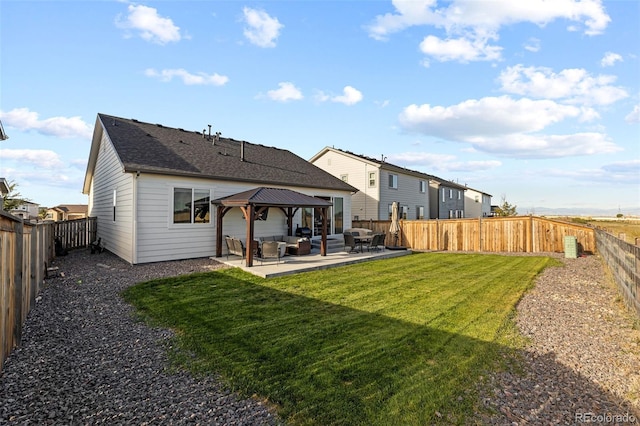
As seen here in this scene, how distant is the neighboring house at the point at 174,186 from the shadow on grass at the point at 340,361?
5.19 metres

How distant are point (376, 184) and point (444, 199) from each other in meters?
14.8

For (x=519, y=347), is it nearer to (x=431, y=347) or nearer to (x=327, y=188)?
(x=431, y=347)

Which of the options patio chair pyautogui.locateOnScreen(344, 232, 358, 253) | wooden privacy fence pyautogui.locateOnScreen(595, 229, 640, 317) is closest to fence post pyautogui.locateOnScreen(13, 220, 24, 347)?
wooden privacy fence pyautogui.locateOnScreen(595, 229, 640, 317)

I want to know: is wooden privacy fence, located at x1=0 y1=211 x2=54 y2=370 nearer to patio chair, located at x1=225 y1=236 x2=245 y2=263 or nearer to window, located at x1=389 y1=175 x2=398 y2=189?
patio chair, located at x1=225 y1=236 x2=245 y2=263

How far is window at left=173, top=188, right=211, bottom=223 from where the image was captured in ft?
36.6

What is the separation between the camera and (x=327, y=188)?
1603 centimetres

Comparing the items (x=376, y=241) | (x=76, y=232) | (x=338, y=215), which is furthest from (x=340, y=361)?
(x=76, y=232)

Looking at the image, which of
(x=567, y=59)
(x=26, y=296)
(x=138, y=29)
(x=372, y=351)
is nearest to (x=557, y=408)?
(x=372, y=351)

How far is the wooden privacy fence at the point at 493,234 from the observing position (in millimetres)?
13984

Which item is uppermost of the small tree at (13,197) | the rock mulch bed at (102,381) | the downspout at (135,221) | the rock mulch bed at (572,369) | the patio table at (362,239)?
the small tree at (13,197)

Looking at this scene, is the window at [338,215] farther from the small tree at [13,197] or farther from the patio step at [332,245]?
the small tree at [13,197]

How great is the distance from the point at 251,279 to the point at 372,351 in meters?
5.21

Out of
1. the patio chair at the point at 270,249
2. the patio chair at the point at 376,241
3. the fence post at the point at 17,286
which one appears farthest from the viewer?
the patio chair at the point at 376,241

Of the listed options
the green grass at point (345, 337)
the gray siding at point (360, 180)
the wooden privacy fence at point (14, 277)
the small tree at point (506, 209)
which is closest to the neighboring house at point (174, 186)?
the green grass at point (345, 337)
